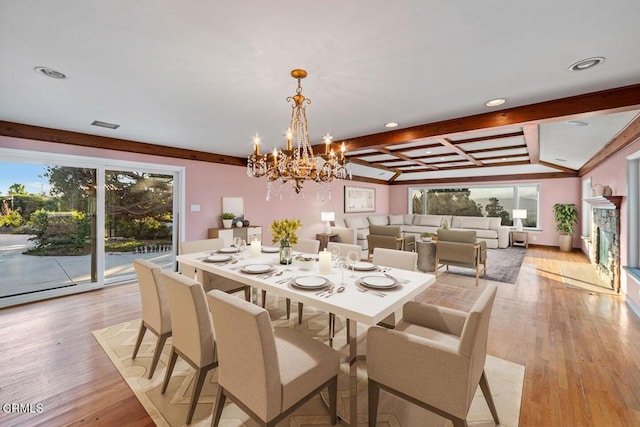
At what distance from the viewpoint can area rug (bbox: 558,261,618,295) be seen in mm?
4160

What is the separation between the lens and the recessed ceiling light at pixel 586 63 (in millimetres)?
1901

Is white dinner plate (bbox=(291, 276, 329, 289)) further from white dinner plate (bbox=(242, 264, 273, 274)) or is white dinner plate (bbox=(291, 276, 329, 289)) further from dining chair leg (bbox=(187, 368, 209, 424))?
dining chair leg (bbox=(187, 368, 209, 424))

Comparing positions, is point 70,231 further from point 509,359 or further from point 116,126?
point 509,359

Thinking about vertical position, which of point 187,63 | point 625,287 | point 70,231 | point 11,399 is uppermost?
point 187,63

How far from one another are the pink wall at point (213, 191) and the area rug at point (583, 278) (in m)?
5.12

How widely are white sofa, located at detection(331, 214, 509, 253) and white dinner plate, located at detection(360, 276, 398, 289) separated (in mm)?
4888

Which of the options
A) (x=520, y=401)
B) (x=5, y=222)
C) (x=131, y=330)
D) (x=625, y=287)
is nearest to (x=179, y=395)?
(x=131, y=330)

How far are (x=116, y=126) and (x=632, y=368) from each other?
18.7 feet

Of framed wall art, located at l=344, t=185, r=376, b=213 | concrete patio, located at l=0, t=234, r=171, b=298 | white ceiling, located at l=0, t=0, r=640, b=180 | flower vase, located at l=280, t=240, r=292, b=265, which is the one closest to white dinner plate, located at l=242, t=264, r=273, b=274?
flower vase, located at l=280, t=240, r=292, b=265

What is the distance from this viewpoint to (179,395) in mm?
1898

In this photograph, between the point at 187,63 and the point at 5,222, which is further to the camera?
the point at 5,222

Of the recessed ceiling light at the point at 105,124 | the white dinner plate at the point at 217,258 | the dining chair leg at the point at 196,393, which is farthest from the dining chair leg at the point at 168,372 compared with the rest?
the recessed ceiling light at the point at 105,124

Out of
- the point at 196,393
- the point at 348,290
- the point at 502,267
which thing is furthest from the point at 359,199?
the point at 196,393

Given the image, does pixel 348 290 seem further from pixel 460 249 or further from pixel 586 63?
pixel 460 249
